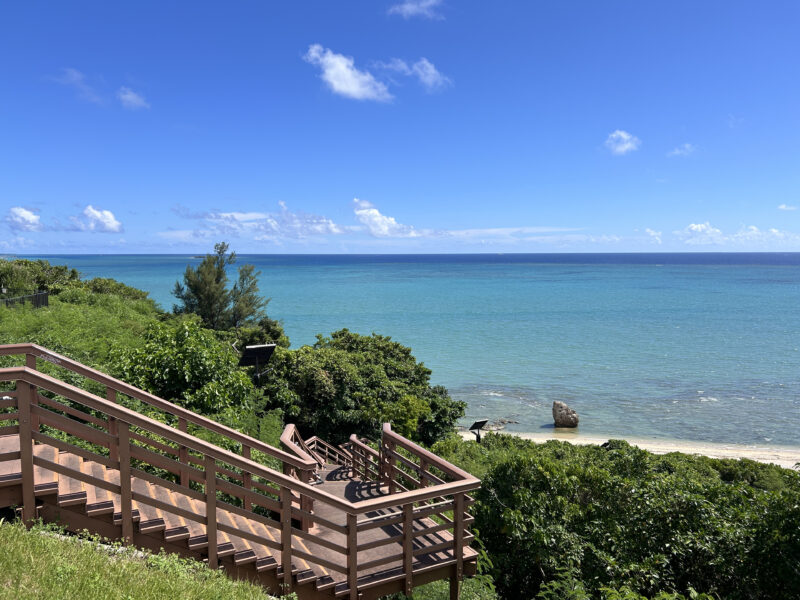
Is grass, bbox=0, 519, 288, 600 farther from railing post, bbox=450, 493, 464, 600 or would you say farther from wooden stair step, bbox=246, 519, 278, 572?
railing post, bbox=450, 493, 464, 600

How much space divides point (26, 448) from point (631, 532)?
8560mm

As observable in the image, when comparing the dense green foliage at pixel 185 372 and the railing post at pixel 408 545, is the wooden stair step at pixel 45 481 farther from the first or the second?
the dense green foliage at pixel 185 372

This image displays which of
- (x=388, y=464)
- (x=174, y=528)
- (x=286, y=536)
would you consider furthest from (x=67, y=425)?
(x=388, y=464)

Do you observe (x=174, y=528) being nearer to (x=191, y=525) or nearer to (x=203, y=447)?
(x=191, y=525)

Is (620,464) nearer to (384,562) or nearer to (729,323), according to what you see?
(384,562)

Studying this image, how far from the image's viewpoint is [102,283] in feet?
107

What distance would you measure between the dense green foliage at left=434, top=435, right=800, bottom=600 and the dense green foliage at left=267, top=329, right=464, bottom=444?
920 cm

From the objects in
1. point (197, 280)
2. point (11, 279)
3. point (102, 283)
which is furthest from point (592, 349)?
point (11, 279)

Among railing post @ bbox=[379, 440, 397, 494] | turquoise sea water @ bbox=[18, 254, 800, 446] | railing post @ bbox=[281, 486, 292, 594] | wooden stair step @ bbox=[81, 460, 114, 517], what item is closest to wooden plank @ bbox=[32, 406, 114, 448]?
wooden stair step @ bbox=[81, 460, 114, 517]

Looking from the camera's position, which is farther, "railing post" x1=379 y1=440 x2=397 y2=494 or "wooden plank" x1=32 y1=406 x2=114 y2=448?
"railing post" x1=379 y1=440 x2=397 y2=494

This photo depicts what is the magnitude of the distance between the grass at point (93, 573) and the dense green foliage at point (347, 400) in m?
14.3

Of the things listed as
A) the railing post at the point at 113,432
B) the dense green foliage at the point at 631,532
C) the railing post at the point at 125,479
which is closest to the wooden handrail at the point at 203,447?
the railing post at the point at 125,479

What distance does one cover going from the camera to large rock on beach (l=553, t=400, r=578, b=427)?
29.5 m

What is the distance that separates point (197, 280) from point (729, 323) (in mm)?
67927
